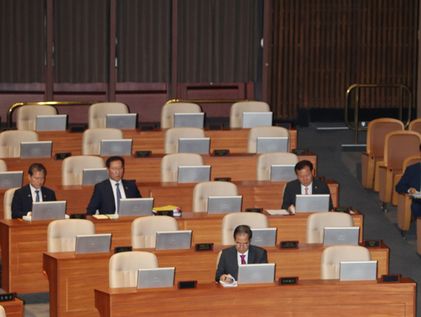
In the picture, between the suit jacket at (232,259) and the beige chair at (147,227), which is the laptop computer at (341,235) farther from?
the beige chair at (147,227)

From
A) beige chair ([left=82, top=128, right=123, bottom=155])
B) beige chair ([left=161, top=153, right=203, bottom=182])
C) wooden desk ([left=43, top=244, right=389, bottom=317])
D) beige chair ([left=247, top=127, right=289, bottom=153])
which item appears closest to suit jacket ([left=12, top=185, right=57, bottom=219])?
wooden desk ([left=43, top=244, right=389, bottom=317])

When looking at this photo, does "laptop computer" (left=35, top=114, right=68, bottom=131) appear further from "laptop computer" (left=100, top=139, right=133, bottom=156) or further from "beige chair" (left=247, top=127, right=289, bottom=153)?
"beige chair" (left=247, top=127, right=289, bottom=153)

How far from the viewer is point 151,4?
20.1 m

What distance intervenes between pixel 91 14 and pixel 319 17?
141 inches

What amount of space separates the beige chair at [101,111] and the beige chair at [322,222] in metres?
4.59

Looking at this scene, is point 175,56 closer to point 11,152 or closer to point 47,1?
point 47,1

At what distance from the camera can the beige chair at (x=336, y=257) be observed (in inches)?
515

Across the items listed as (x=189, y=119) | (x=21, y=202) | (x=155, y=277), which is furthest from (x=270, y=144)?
(x=155, y=277)

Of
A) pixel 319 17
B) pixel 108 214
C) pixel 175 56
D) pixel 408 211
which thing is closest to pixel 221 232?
pixel 108 214

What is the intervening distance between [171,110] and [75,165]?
8.64ft

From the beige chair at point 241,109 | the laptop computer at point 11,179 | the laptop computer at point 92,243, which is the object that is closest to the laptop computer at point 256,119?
the beige chair at point 241,109

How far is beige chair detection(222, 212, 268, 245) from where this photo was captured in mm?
13914

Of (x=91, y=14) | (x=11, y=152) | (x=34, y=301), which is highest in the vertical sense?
(x=91, y=14)

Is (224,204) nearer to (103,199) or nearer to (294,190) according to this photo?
(294,190)
